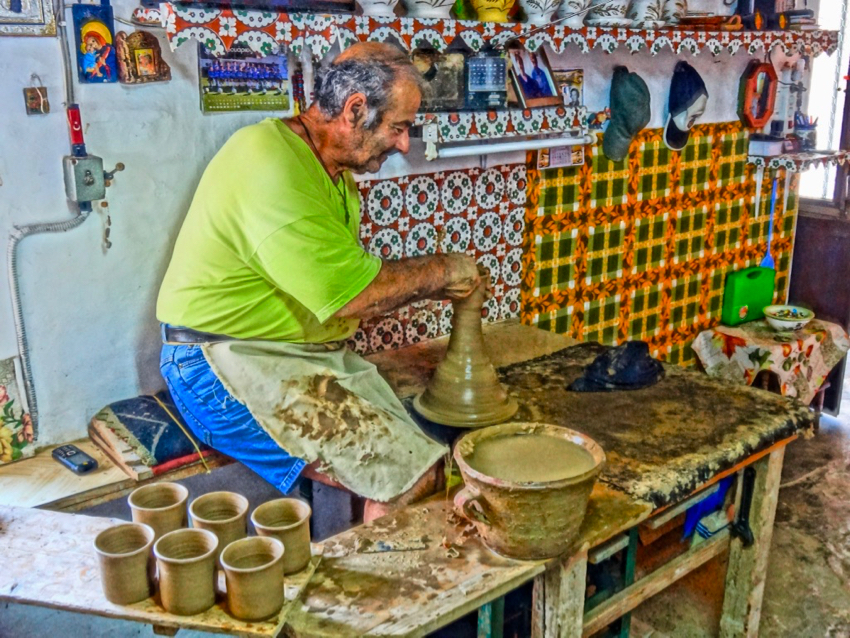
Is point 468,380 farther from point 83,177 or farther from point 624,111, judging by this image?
point 624,111

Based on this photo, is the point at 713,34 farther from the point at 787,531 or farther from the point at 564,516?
the point at 564,516

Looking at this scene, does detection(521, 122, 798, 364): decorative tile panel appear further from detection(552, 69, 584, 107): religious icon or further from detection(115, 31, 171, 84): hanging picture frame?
detection(115, 31, 171, 84): hanging picture frame

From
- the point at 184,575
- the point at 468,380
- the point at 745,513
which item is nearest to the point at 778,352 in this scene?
the point at 745,513

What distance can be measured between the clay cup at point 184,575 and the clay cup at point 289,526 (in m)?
0.12

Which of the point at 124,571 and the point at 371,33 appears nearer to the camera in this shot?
the point at 124,571

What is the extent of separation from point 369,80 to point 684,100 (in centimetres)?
210

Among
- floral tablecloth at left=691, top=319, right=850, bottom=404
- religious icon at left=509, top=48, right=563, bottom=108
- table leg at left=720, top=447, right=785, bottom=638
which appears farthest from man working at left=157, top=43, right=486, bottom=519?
floral tablecloth at left=691, top=319, right=850, bottom=404

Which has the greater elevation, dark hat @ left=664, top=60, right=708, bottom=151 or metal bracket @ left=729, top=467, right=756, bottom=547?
dark hat @ left=664, top=60, right=708, bottom=151

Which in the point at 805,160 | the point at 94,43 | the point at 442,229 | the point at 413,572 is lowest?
the point at 413,572

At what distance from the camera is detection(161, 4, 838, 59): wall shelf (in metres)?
2.11

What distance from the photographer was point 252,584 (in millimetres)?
1510

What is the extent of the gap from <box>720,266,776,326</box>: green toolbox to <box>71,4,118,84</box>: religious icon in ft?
10.5

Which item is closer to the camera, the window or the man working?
the man working

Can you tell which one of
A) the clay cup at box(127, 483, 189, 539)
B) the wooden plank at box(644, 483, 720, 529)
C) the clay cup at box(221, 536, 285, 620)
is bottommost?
the wooden plank at box(644, 483, 720, 529)
